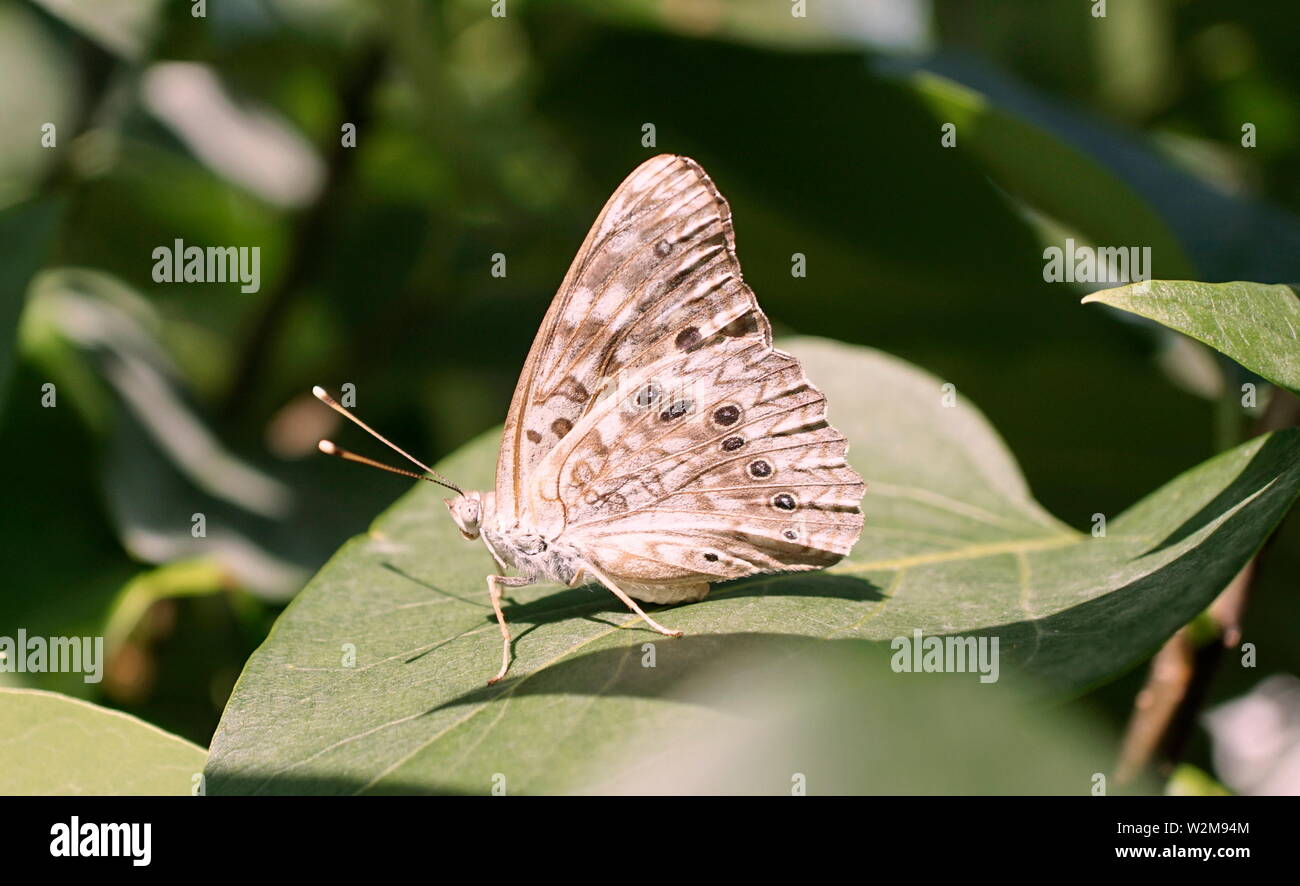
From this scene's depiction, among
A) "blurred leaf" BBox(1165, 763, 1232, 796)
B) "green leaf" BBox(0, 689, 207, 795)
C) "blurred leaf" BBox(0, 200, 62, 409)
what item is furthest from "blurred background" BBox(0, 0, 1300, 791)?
"green leaf" BBox(0, 689, 207, 795)

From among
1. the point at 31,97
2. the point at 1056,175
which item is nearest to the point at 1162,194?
the point at 1056,175

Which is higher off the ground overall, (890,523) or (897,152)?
(897,152)

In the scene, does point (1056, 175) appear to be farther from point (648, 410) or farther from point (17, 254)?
point (17, 254)

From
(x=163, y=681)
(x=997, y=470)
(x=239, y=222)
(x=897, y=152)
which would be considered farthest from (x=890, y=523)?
(x=239, y=222)

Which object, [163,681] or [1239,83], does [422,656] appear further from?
[1239,83]

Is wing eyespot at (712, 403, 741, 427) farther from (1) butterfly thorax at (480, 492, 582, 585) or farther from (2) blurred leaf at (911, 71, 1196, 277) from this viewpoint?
(2) blurred leaf at (911, 71, 1196, 277)
